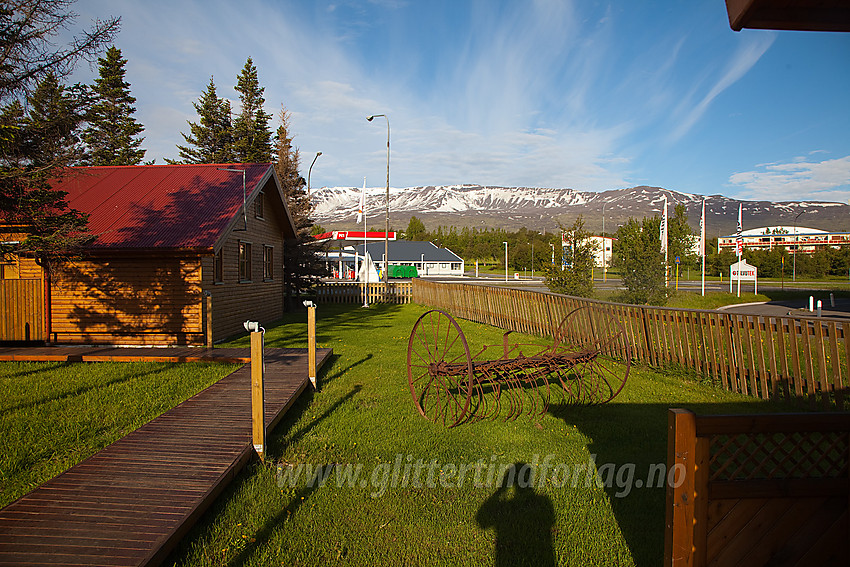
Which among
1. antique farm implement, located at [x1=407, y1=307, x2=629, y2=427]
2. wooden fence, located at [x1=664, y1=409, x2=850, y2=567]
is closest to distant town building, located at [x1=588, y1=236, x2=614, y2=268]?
antique farm implement, located at [x1=407, y1=307, x2=629, y2=427]

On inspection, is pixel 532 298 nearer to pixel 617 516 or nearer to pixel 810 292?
pixel 617 516

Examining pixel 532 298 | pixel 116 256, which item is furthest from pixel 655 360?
pixel 116 256

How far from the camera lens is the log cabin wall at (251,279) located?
46.4 ft

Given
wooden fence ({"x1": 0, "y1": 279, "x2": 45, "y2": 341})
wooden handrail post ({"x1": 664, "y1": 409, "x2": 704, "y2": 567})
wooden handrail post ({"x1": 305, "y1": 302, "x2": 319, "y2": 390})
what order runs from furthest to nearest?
wooden fence ({"x1": 0, "y1": 279, "x2": 45, "y2": 341}), wooden handrail post ({"x1": 305, "y1": 302, "x2": 319, "y2": 390}), wooden handrail post ({"x1": 664, "y1": 409, "x2": 704, "y2": 567})

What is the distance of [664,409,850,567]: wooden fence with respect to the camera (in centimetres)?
268

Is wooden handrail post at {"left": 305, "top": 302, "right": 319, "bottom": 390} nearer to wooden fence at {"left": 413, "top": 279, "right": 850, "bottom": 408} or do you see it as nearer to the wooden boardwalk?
the wooden boardwalk

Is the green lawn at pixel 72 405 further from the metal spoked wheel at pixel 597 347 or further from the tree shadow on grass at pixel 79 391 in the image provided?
the metal spoked wheel at pixel 597 347

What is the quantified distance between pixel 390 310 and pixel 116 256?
1337 cm

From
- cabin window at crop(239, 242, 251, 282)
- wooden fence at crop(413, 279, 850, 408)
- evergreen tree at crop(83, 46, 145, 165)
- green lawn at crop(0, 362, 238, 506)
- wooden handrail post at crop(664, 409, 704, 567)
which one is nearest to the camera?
wooden handrail post at crop(664, 409, 704, 567)

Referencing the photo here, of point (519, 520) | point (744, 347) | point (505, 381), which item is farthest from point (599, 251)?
point (519, 520)

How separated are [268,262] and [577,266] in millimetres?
11332

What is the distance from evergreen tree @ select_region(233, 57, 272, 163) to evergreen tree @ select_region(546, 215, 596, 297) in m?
22.8

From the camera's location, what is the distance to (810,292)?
31641 mm

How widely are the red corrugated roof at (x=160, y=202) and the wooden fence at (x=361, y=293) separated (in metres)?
11.4
